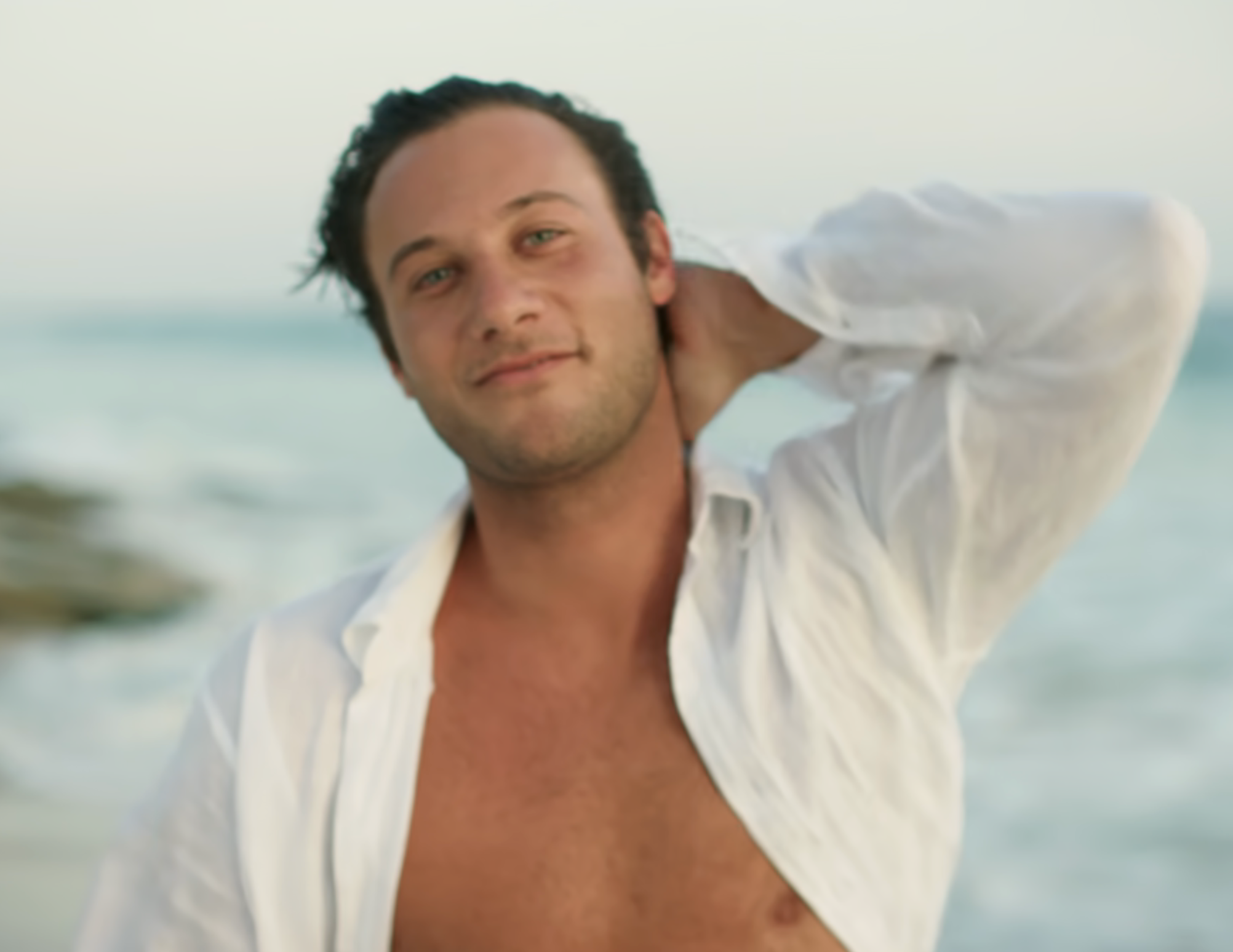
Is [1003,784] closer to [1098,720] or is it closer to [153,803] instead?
[1098,720]

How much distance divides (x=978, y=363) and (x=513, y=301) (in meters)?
0.50

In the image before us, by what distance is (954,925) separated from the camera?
383 cm

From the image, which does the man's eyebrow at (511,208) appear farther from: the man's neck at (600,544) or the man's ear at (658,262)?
the man's neck at (600,544)

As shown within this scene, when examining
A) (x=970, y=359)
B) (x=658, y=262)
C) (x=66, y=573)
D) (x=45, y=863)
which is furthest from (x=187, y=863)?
(x=66, y=573)

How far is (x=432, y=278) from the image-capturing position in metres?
1.71

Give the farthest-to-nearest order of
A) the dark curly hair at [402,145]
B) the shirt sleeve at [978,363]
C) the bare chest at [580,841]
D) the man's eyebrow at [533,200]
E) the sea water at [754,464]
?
the sea water at [754,464]
the dark curly hair at [402,145]
the man's eyebrow at [533,200]
the bare chest at [580,841]
the shirt sleeve at [978,363]

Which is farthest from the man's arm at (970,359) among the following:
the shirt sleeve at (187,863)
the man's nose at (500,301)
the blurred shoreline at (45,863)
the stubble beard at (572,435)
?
the blurred shoreline at (45,863)

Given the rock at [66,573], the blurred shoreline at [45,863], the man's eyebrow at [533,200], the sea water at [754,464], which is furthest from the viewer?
the rock at [66,573]

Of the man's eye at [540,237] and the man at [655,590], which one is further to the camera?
the man's eye at [540,237]

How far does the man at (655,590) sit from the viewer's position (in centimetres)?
151

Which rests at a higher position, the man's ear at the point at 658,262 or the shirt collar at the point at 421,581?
the man's ear at the point at 658,262

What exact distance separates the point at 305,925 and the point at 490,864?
0.21 m

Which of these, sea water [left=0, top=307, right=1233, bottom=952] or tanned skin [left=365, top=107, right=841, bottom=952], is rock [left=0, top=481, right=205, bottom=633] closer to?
sea water [left=0, top=307, right=1233, bottom=952]

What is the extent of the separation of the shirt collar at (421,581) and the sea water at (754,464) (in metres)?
0.09
